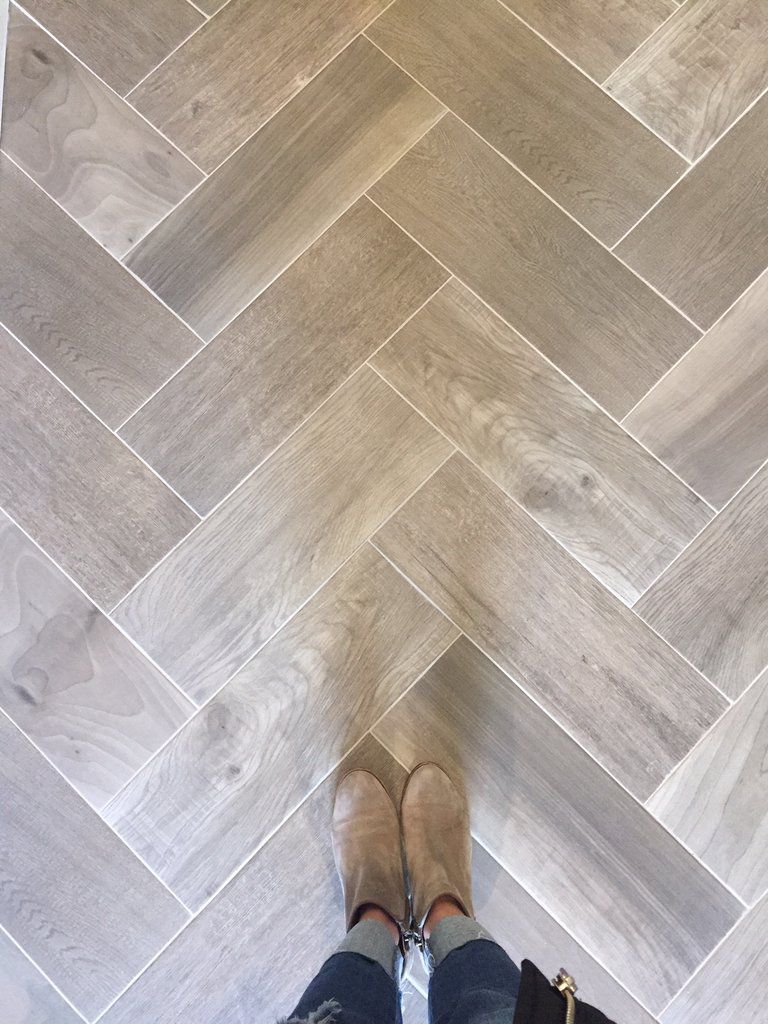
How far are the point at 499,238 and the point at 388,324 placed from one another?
0.75ft

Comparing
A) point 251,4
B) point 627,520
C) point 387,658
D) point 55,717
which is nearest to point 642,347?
point 627,520

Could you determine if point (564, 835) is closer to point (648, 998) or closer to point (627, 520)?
point (648, 998)

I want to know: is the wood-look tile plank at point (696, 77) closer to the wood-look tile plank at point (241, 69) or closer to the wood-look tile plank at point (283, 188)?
the wood-look tile plank at point (283, 188)

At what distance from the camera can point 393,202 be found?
4.32 feet

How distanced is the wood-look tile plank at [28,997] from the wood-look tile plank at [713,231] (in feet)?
4.53

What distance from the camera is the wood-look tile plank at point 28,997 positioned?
3.71 feet

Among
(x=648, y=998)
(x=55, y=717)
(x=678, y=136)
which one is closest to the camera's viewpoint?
(x=648, y=998)

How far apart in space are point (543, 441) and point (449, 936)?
2.31ft

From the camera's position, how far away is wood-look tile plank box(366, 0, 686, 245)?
1307mm

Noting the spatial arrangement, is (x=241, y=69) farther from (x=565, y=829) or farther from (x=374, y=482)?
(x=565, y=829)

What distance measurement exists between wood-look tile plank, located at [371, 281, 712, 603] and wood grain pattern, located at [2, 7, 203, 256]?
471 mm

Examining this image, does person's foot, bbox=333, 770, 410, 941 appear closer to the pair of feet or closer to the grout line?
the pair of feet

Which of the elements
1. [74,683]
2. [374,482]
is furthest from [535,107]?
[74,683]

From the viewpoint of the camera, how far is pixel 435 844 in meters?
1.14
